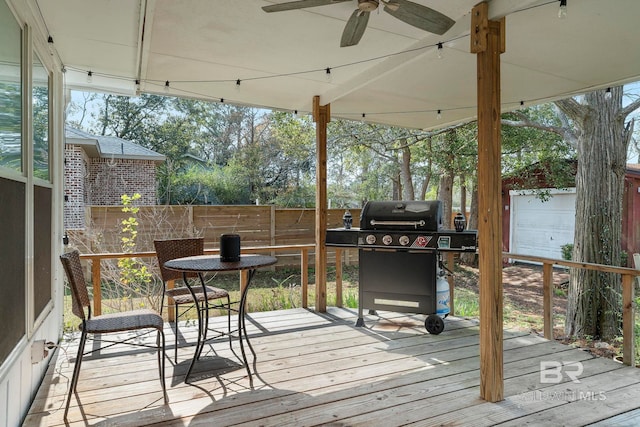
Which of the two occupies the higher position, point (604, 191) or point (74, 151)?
point (74, 151)

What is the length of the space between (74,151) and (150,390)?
7.13 metres

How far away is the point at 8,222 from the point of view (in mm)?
1822

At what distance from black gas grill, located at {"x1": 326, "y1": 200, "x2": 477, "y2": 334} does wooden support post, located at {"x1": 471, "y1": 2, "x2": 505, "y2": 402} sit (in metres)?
1.03

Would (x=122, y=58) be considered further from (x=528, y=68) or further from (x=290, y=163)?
(x=290, y=163)

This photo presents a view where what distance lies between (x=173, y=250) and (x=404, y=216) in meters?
2.07

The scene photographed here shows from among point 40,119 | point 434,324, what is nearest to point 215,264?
point 40,119

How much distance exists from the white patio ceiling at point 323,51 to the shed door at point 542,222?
5702mm

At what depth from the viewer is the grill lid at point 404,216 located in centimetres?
356

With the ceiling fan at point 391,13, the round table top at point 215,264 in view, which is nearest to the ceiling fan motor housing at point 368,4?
the ceiling fan at point 391,13

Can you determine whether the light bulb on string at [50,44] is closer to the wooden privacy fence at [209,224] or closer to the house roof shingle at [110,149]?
the wooden privacy fence at [209,224]

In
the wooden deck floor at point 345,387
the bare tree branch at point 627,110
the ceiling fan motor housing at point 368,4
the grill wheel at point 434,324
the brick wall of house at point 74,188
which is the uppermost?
the bare tree branch at point 627,110

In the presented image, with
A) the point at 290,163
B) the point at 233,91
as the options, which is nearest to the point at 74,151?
the point at 233,91

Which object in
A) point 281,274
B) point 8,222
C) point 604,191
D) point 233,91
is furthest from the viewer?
point 281,274

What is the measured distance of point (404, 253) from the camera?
3.61 m
